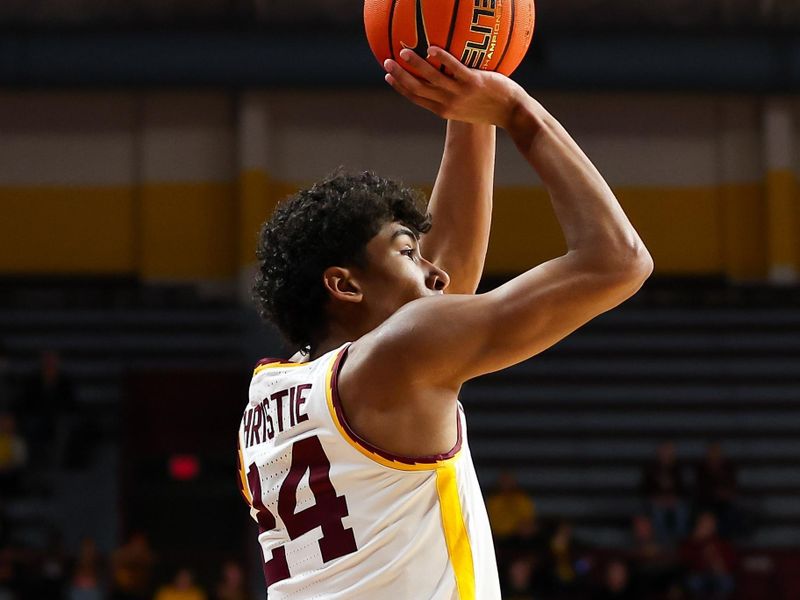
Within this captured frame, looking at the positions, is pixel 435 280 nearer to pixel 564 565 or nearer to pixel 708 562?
pixel 564 565

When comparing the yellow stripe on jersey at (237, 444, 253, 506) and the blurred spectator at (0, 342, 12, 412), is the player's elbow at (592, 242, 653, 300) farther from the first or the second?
the blurred spectator at (0, 342, 12, 412)

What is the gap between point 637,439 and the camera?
14.4 meters

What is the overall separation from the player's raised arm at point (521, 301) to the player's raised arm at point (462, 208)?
0.62 meters

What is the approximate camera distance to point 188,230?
15.7 meters

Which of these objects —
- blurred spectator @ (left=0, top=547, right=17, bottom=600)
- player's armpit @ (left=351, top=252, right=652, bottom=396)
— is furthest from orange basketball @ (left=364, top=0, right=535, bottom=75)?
blurred spectator @ (left=0, top=547, right=17, bottom=600)

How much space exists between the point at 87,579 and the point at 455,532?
9.49 meters

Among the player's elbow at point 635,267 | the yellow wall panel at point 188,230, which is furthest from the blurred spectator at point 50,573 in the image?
the player's elbow at point 635,267

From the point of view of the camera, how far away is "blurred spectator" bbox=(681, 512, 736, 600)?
11570mm

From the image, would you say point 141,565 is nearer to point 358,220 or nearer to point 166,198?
point 166,198

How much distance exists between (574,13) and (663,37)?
1245mm

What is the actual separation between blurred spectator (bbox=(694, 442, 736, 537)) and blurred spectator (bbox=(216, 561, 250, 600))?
4.64 m

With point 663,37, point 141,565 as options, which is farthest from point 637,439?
point 141,565

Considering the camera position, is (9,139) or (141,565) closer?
(141,565)

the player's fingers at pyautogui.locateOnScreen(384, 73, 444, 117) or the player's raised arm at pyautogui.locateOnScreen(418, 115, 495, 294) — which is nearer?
the player's fingers at pyautogui.locateOnScreen(384, 73, 444, 117)
